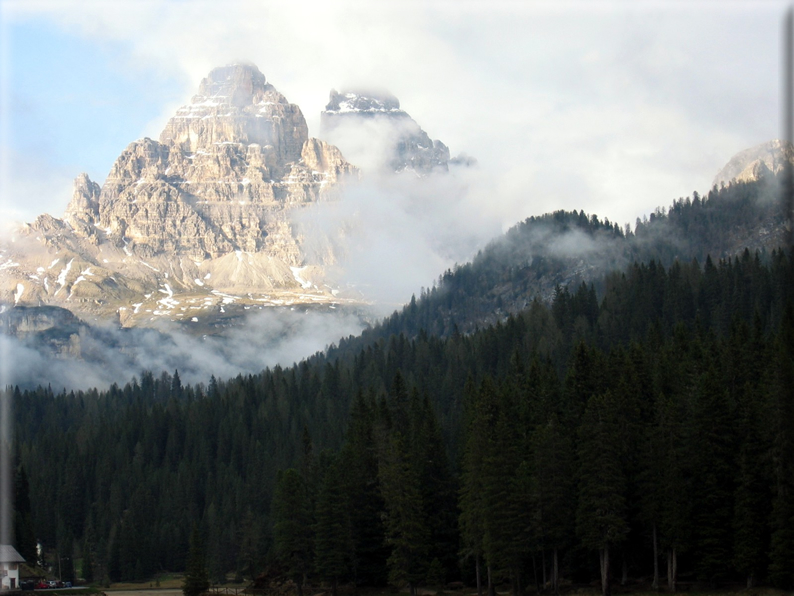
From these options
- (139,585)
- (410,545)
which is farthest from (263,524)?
(410,545)

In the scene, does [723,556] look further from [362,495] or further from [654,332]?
[654,332]

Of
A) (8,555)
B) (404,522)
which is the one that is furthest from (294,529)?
(8,555)

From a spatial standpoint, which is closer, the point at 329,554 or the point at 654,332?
the point at 329,554

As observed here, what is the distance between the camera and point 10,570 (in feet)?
378

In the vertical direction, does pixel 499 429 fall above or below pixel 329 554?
above

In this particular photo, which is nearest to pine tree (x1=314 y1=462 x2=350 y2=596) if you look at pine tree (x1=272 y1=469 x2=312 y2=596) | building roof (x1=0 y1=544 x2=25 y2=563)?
pine tree (x1=272 y1=469 x2=312 y2=596)

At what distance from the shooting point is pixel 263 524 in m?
148

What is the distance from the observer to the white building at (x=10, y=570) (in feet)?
363

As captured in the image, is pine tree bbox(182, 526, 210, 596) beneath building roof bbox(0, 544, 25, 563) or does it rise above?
beneath

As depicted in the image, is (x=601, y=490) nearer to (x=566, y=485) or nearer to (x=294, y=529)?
(x=566, y=485)

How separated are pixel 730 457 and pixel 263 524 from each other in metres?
77.9

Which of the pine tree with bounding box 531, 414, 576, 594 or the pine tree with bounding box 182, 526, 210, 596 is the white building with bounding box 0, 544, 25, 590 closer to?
the pine tree with bounding box 182, 526, 210, 596

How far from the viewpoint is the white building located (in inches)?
4355

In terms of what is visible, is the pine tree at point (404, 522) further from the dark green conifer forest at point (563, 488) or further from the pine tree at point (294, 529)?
the pine tree at point (294, 529)
